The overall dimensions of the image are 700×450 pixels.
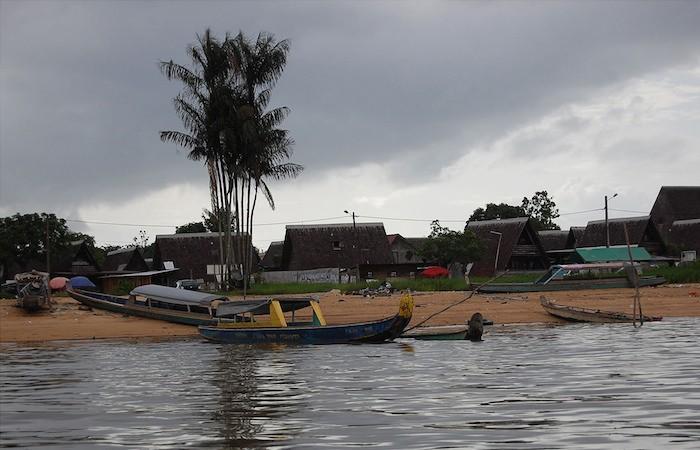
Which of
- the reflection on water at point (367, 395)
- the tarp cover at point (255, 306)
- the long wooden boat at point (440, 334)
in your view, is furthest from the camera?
the tarp cover at point (255, 306)

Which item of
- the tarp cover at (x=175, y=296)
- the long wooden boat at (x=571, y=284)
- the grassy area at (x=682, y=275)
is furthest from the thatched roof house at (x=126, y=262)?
the grassy area at (x=682, y=275)

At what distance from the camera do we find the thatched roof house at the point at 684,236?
7475 cm

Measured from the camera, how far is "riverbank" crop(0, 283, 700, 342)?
35500mm

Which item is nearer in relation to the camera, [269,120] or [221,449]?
[221,449]

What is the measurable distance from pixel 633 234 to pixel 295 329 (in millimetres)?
51781

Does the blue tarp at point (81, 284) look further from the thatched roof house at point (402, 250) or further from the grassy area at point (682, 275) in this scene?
the grassy area at point (682, 275)

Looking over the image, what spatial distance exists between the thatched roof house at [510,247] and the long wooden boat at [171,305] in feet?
114

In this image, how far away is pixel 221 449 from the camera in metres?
11.8

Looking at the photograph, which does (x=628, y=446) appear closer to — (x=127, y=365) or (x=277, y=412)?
(x=277, y=412)

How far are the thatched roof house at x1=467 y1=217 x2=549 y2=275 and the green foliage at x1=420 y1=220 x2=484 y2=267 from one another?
282 centimetres

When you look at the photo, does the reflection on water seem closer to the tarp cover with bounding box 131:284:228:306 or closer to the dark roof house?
the tarp cover with bounding box 131:284:228:306

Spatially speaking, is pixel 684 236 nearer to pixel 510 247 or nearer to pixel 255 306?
pixel 510 247

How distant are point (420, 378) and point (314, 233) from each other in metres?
52.7

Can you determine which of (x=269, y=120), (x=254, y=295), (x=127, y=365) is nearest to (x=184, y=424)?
(x=127, y=365)
